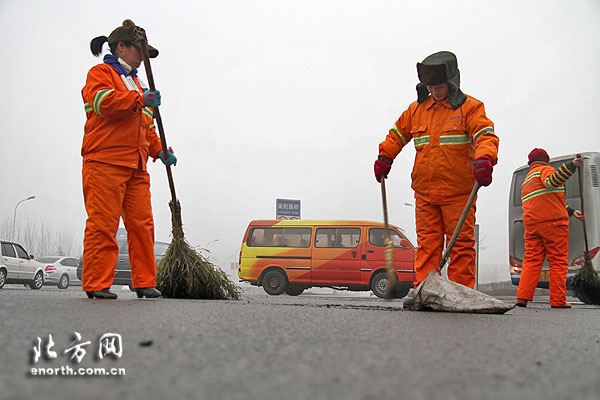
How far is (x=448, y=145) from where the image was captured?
13.7 ft

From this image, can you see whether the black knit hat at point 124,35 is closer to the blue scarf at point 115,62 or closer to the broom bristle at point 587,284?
the blue scarf at point 115,62

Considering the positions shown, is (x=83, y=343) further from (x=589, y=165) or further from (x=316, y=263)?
(x=316, y=263)

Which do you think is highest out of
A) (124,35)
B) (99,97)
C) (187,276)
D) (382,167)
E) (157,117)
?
(124,35)

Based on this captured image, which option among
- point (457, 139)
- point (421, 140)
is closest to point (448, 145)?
point (457, 139)

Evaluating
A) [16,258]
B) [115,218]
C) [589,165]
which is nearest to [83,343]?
[115,218]

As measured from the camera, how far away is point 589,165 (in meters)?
9.68

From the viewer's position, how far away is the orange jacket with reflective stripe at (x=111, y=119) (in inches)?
142

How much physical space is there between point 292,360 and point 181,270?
3.28m

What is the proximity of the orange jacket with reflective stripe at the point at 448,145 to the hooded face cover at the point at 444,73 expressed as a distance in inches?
2.8

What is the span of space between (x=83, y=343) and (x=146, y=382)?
54 cm

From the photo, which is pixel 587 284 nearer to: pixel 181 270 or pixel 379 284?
pixel 181 270

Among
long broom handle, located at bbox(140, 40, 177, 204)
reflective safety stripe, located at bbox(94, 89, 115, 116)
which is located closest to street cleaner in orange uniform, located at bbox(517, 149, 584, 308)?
long broom handle, located at bbox(140, 40, 177, 204)

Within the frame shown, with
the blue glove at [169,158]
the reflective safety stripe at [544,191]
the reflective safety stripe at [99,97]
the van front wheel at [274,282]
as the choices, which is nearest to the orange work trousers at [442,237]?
the blue glove at [169,158]

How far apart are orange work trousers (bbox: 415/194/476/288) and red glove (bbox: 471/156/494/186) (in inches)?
15.6
